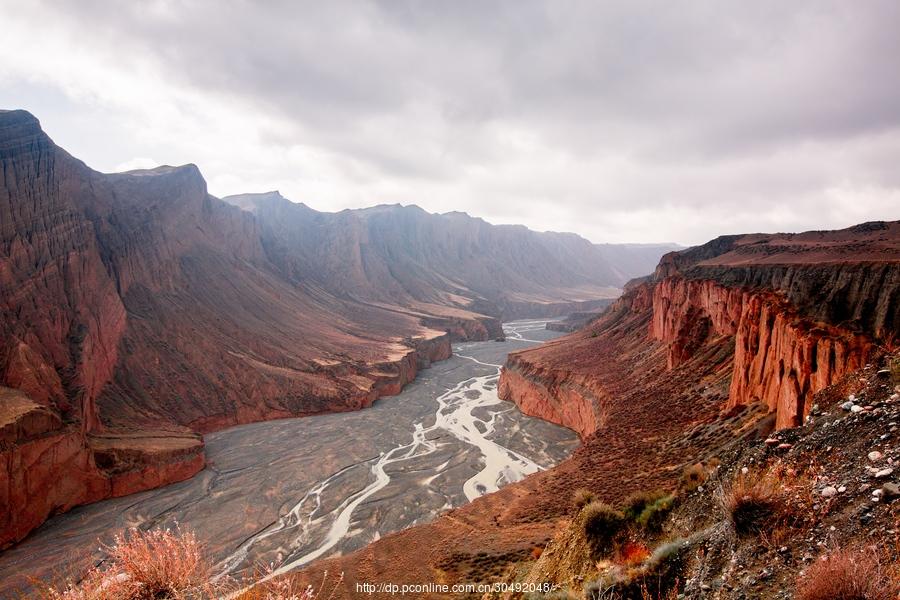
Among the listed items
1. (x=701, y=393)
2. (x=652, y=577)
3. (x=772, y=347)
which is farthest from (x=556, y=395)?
(x=652, y=577)

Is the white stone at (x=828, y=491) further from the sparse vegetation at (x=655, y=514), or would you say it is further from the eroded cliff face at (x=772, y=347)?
the eroded cliff face at (x=772, y=347)

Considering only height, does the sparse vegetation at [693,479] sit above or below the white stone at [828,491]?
below

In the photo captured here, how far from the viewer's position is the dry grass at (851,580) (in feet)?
11.9

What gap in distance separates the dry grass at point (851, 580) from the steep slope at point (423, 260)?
268 ft

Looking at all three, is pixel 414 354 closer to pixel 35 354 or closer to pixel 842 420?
pixel 35 354

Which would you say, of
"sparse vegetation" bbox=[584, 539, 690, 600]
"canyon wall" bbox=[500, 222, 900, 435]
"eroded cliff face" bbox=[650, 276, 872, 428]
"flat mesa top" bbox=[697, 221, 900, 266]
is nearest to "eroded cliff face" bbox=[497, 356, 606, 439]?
"canyon wall" bbox=[500, 222, 900, 435]

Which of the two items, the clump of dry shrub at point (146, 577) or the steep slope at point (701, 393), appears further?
the steep slope at point (701, 393)

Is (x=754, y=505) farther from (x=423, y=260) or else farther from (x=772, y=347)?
(x=423, y=260)

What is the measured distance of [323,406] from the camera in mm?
40812

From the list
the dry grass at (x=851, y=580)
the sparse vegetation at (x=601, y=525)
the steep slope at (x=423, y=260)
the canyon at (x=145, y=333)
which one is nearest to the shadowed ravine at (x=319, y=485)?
the canyon at (x=145, y=333)

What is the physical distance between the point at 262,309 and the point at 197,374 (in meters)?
19.2

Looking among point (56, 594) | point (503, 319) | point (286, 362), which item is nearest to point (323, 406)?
point (286, 362)

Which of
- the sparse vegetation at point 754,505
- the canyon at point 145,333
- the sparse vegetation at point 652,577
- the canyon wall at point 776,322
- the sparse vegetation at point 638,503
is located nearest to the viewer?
the sparse vegetation at point 754,505

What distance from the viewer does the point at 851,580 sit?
3689mm
